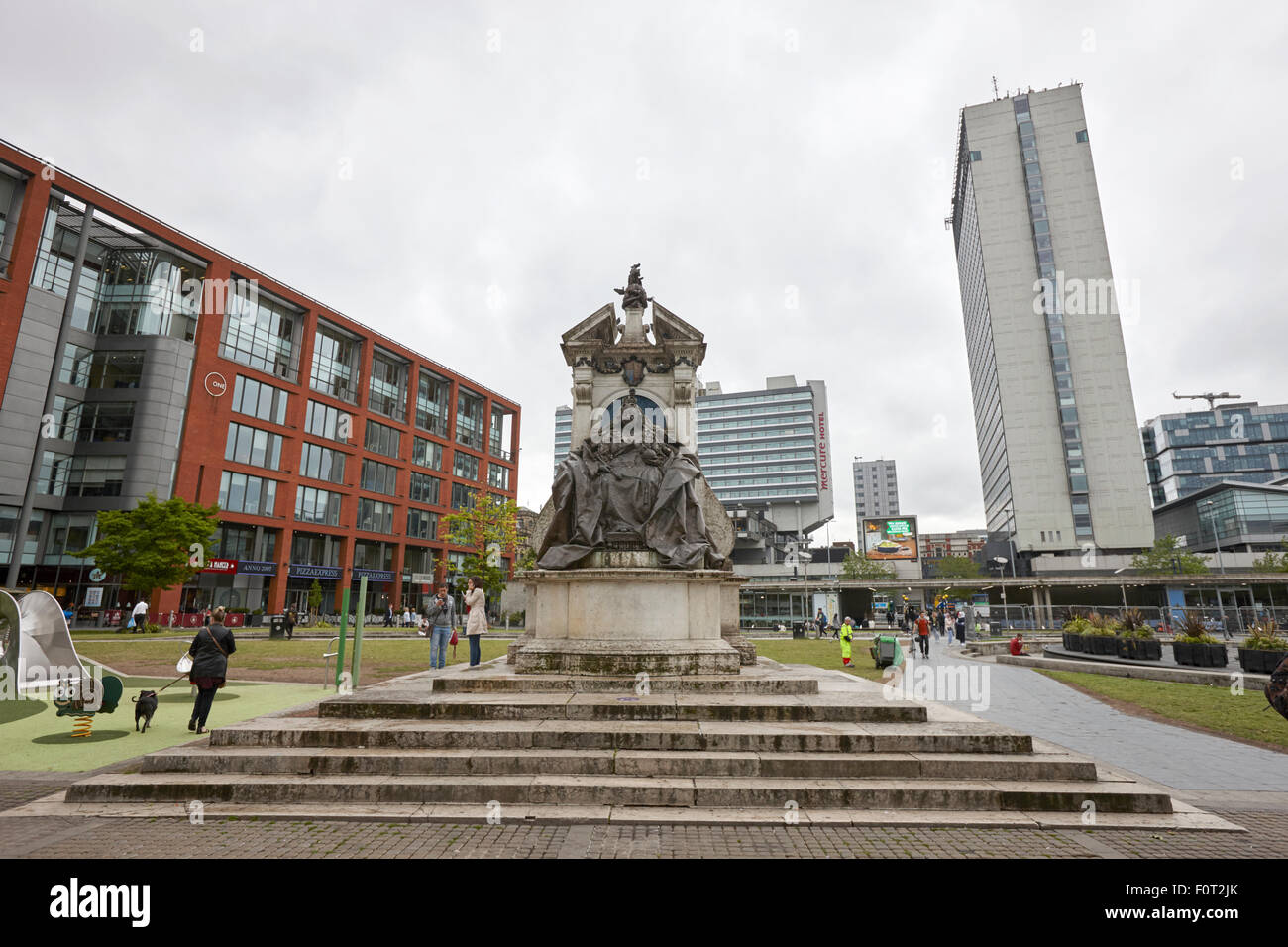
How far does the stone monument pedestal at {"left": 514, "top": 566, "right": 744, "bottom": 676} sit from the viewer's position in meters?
9.35

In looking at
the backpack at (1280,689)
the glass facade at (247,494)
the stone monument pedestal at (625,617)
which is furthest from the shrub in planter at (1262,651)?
the glass facade at (247,494)

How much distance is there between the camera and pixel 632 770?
245 inches

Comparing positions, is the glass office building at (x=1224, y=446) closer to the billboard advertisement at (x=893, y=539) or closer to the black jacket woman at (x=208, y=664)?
the billboard advertisement at (x=893, y=539)

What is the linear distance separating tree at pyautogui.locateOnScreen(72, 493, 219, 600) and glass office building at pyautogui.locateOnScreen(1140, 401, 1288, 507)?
139792 millimetres

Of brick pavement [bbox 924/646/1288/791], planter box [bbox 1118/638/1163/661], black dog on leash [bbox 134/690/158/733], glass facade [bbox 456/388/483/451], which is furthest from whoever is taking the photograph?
glass facade [bbox 456/388/483/451]

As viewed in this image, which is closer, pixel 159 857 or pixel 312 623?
pixel 159 857

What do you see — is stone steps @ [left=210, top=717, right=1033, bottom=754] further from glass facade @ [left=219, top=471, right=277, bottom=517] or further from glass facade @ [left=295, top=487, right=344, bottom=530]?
glass facade @ [left=295, top=487, right=344, bottom=530]

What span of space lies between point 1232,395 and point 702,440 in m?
95.8

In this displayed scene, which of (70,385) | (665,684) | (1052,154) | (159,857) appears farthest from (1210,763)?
(1052,154)

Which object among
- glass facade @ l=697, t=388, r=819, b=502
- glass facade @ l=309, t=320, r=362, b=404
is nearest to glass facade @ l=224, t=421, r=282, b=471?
glass facade @ l=309, t=320, r=362, b=404

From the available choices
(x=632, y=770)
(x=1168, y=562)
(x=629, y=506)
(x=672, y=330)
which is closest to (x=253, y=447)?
(x=672, y=330)

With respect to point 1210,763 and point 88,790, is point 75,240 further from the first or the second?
point 1210,763

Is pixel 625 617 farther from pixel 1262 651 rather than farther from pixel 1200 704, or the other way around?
pixel 1262 651

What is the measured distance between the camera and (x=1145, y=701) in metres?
12.9
